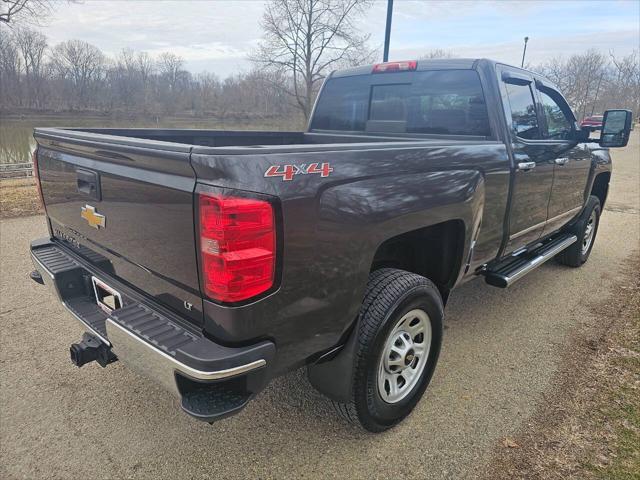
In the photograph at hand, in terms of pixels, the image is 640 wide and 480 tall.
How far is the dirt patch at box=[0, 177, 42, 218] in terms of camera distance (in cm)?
723

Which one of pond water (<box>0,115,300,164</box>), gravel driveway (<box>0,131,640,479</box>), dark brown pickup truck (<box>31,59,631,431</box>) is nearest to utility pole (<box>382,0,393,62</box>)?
dark brown pickup truck (<box>31,59,631,431</box>)

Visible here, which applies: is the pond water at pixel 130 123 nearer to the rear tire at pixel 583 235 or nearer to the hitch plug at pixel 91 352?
the rear tire at pixel 583 235

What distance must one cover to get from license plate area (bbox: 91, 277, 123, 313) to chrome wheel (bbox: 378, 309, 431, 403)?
Result: 56.5 inches

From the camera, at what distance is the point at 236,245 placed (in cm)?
166

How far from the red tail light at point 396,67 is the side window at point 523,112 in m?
0.75

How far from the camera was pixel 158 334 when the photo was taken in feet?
6.16

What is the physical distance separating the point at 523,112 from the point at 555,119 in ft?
2.89

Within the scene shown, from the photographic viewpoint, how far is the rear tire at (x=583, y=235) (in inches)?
205

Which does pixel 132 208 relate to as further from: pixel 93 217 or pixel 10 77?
pixel 10 77

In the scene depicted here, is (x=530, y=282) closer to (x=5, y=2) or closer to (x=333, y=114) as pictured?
(x=333, y=114)

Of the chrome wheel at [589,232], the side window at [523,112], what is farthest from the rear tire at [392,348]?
the chrome wheel at [589,232]

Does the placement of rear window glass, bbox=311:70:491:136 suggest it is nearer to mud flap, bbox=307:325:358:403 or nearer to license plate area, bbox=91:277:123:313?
mud flap, bbox=307:325:358:403

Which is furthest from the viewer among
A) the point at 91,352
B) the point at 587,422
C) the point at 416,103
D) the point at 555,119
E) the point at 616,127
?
the point at 616,127

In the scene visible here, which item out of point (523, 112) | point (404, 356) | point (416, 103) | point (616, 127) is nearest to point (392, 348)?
point (404, 356)
